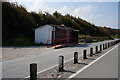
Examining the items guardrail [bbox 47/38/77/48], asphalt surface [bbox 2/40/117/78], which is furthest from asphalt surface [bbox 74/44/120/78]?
guardrail [bbox 47/38/77/48]

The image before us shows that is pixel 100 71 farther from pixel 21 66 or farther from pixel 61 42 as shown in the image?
pixel 61 42

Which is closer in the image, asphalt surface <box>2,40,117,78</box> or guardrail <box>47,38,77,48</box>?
asphalt surface <box>2,40,117,78</box>

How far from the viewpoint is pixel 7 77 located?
5637 mm

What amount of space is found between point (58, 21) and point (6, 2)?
61.1 ft

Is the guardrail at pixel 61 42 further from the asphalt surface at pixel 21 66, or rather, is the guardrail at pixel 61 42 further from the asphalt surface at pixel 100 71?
the asphalt surface at pixel 100 71

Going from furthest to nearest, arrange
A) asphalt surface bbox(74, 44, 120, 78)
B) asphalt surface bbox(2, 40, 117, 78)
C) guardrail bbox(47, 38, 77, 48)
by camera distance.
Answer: guardrail bbox(47, 38, 77, 48), asphalt surface bbox(2, 40, 117, 78), asphalt surface bbox(74, 44, 120, 78)

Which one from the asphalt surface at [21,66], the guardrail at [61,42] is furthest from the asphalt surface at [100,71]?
the guardrail at [61,42]

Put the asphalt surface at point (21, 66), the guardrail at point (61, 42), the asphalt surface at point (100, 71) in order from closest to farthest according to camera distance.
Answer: the asphalt surface at point (100, 71) → the asphalt surface at point (21, 66) → the guardrail at point (61, 42)

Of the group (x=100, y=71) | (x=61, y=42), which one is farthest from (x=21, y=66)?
(x=61, y=42)

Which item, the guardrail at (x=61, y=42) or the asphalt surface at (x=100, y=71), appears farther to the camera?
the guardrail at (x=61, y=42)

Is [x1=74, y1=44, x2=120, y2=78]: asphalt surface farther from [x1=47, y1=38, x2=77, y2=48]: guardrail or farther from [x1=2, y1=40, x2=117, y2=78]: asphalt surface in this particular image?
[x1=47, y1=38, x2=77, y2=48]: guardrail

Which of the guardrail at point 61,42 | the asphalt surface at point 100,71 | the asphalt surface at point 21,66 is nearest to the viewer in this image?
the asphalt surface at point 100,71

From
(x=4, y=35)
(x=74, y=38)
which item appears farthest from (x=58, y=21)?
(x=4, y=35)

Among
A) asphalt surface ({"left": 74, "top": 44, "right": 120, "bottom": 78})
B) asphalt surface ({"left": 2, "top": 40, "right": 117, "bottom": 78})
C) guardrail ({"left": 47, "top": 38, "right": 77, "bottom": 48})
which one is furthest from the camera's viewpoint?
guardrail ({"left": 47, "top": 38, "right": 77, "bottom": 48})
